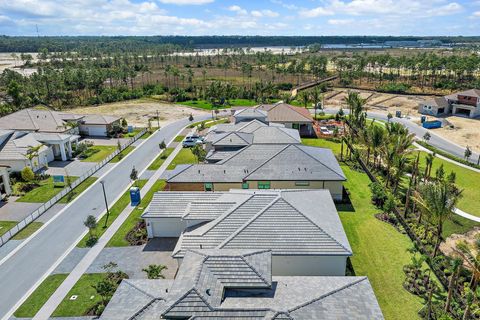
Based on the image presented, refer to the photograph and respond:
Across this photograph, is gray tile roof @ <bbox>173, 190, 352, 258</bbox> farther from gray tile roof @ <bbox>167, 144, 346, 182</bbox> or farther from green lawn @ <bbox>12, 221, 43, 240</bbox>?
green lawn @ <bbox>12, 221, 43, 240</bbox>

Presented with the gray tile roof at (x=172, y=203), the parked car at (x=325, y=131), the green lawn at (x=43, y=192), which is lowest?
the green lawn at (x=43, y=192)

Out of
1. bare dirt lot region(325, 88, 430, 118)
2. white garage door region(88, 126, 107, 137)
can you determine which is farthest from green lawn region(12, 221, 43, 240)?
bare dirt lot region(325, 88, 430, 118)

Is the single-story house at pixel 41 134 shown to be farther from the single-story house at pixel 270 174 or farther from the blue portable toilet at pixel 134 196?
the single-story house at pixel 270 174

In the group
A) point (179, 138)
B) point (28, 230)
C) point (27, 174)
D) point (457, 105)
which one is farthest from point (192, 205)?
point (457, 105)

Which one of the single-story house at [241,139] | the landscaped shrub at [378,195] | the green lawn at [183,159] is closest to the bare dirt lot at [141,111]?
the green lawn at [183,159]

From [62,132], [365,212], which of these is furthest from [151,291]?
[62,132]

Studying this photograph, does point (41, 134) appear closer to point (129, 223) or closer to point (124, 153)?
point (124, 153)
